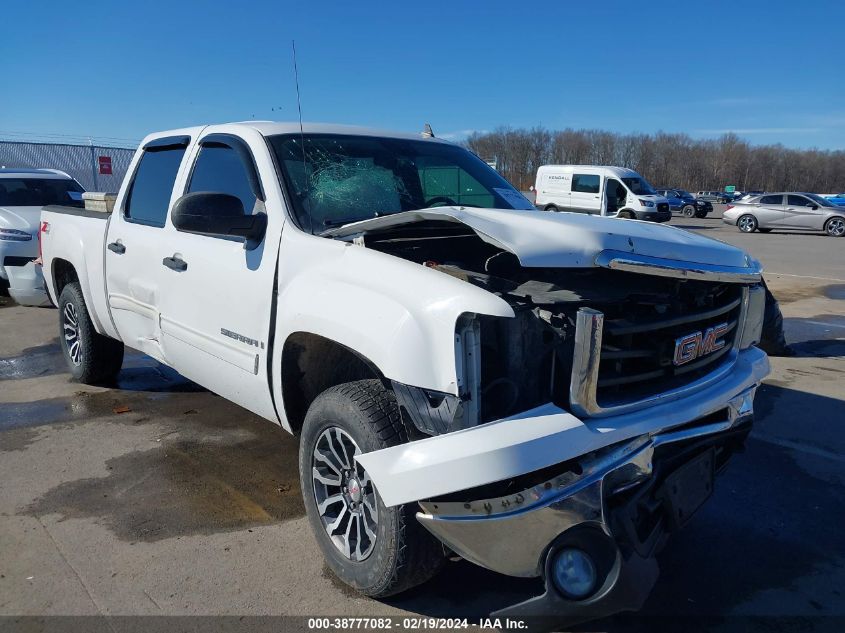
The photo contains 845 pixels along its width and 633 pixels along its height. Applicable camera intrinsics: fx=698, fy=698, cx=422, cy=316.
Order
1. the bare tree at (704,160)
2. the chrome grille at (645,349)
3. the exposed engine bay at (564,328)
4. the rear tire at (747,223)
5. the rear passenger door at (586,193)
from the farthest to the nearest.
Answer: the bare tree at (704,160) < the rear tire at (747,223) < the rear passenger door at (586,193) < the exposed engine bay at (564,328) < the chrome grille at (645,349)

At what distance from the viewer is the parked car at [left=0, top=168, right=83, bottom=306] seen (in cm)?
806

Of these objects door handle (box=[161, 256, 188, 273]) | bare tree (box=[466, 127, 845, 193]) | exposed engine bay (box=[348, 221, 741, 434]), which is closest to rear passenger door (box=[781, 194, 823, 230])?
exposed engine bay (box=[348, 221, 741, 434])

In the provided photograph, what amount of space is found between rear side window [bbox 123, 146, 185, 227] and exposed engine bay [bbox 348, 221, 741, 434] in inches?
77.8

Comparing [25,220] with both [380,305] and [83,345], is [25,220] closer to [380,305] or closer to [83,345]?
[83,345]

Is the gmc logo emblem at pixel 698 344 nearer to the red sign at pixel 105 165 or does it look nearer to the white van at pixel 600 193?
the white van at pixel 600 193

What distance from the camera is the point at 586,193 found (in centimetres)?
2561

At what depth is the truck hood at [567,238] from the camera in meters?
2.55

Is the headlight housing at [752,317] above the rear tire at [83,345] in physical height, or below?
above

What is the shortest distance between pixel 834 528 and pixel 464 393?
2.48 metres

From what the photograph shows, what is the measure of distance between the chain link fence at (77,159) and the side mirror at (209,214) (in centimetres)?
2204

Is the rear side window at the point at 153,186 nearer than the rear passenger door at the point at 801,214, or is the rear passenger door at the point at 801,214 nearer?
the rear side window at the point at 153,186

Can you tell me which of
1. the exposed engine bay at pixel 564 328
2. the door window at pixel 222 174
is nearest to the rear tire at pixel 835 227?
the exposed engine bay at pixel 564 328

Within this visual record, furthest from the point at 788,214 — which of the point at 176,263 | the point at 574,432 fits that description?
the point at 574,432

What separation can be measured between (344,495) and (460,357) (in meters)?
1.02
